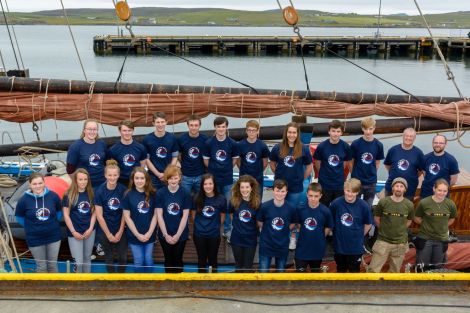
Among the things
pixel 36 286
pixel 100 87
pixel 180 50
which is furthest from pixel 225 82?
pixel 36 286

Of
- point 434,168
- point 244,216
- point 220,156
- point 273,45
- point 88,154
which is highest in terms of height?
point 273,45

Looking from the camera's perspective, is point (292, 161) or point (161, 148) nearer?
point (292, 161)

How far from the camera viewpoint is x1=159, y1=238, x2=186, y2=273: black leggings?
18.9 ft

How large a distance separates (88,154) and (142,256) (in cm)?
133

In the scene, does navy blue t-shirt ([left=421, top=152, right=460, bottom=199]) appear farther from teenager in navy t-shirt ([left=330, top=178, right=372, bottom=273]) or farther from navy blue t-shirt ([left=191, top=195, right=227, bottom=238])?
navy blue t-shirt ([left=191, top=195, right=227, bottom=238])

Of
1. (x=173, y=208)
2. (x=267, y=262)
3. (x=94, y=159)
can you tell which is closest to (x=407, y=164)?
(x=267, y=262)

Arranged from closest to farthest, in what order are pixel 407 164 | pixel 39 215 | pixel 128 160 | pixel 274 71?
pixel 39 215
pixel 128 160
pixel 407 164
pixel 274 71

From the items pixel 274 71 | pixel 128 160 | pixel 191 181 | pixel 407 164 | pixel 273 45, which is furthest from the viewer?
pixel 273 45

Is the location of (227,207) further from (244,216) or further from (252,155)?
(252,155)

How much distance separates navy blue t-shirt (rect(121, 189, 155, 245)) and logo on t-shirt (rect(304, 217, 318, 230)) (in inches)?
65.4

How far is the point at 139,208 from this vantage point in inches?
218

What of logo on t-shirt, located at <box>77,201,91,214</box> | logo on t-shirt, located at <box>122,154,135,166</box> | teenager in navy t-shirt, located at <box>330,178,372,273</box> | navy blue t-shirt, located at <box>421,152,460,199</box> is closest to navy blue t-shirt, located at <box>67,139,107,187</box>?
logo on t-shirt, located at <box>122,154,135,166</box>

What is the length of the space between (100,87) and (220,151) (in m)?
2.03

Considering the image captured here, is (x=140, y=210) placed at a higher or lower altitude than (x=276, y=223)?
higher
